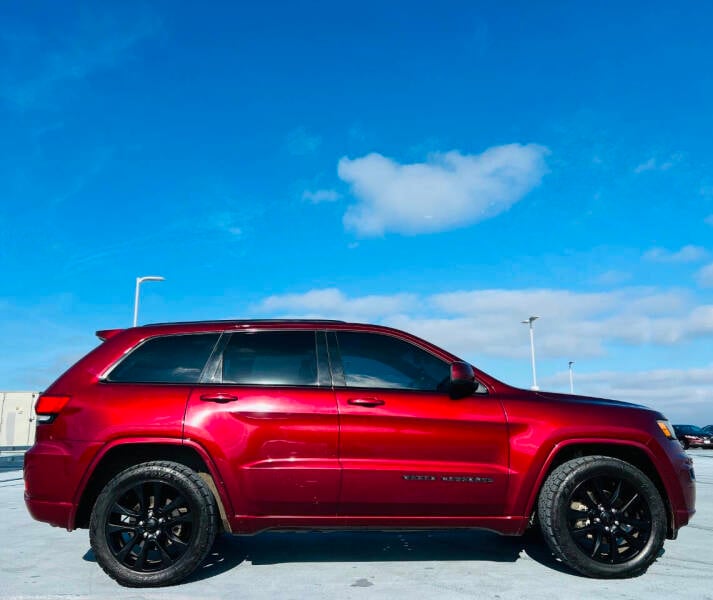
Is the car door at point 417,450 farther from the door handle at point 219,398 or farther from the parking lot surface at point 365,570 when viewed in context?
the door handle at point 219,398

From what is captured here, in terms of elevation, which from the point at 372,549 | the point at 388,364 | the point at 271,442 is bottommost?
the point at 372,549

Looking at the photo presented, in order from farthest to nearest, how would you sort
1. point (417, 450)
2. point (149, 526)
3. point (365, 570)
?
point (365, 570) → point (417, 450) → point (149, 526)

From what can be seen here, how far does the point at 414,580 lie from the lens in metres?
3.55

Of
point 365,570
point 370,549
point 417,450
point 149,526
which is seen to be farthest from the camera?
point 370,549

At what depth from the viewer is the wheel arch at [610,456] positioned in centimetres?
378

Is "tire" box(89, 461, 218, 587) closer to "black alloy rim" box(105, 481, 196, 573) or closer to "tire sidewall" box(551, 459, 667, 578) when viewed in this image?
"black alloy rim" box(105, 481, 196, 573)

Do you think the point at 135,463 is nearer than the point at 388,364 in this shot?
Yes

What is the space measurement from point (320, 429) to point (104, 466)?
1.46m

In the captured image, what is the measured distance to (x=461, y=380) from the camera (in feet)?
12.0

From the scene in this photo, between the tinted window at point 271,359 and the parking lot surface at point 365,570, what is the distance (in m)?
1.28

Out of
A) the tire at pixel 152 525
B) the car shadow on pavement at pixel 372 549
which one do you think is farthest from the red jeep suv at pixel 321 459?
the car shadow on pavement at pixel 372 549

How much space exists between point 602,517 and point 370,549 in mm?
1748

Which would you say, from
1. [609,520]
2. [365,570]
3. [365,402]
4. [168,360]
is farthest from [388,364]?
[609,520]

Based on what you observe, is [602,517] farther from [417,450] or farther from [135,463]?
[135,463]
